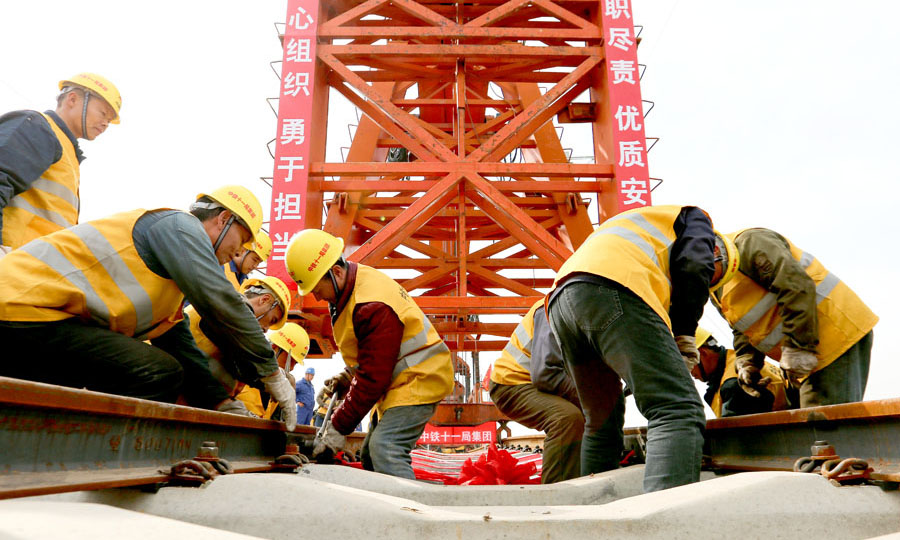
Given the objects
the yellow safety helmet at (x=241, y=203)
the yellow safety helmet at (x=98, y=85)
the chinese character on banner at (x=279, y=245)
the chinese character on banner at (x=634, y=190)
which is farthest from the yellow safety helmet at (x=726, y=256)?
the chinese character on banner at (x=279, y=245)

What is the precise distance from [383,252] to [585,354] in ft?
13.6

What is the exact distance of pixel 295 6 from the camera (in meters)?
7.20

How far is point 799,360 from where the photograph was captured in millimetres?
3148

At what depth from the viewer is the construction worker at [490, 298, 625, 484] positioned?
3623mm

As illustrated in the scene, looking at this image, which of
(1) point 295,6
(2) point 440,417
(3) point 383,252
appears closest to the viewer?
(3) point 383,252

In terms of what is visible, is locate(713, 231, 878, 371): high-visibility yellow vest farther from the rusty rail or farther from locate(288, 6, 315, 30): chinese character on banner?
locate(288, 6, 315, 30): chinese character on banner

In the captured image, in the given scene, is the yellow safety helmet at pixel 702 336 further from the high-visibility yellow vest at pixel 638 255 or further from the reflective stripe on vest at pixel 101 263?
the reflective stripe on vest at pixel 101 263

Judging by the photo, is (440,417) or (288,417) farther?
(440,417)

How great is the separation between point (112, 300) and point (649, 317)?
2.16 meters

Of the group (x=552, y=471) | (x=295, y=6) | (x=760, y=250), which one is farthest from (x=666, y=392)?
(x=295, y=6)

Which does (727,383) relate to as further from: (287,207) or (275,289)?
(287,207)

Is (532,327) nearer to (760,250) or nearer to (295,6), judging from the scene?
(760,250)

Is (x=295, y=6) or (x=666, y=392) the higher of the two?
(x=295, y=6)

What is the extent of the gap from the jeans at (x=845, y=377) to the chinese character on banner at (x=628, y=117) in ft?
13.3
